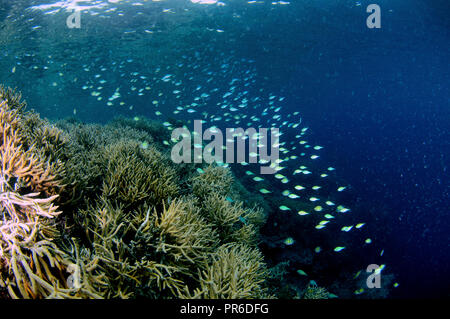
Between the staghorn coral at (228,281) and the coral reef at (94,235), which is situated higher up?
the coral reef at (94,235)

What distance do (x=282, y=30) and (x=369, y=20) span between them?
924 cm

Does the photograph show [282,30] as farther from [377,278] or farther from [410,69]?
[410,69]

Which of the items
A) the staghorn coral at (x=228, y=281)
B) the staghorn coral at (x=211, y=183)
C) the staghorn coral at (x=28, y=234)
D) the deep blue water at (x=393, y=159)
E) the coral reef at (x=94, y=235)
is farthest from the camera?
the deep blue water at (x=393, y=159)

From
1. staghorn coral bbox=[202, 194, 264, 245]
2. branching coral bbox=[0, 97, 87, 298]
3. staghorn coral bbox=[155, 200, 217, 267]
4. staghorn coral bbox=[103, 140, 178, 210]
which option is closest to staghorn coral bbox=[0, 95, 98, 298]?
branching coral bbox=[0, 97, 87, 298]

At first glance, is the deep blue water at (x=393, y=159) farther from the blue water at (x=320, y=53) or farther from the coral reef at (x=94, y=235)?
the coral reef at (x=94, y=235)

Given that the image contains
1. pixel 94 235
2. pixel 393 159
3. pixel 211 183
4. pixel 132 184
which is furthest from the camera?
pixel 393 159

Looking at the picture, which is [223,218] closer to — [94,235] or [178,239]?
[178,239]

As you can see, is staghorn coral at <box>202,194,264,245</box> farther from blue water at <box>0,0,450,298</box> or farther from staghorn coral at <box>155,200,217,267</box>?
blue water at <box>0,0,450,298</box>

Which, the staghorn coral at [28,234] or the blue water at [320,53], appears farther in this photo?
the blue water at [320,53]

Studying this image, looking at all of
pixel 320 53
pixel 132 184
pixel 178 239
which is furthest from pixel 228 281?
pixel 320 53

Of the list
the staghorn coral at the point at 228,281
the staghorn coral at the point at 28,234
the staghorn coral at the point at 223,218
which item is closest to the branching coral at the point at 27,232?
the staghorn coral at the point at 28,234

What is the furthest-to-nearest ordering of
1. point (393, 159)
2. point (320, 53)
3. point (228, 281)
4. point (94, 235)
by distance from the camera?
point (393, 159) → point (320, 53) → point (228, 281) → point (94, 235)

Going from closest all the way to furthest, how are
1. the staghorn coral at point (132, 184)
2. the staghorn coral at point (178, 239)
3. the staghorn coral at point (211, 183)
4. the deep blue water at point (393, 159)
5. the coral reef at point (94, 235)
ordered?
the coral reef at point (94, 235), the staghorn coral at point (178, 239), the staghorn coral at point (132, 184), the staghorn coral at point (211, 183), the deep blue water at point (393, 159)
